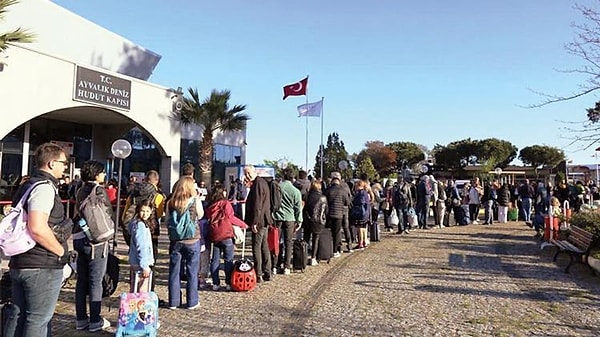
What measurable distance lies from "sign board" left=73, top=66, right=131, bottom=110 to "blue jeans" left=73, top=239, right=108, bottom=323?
11.9m

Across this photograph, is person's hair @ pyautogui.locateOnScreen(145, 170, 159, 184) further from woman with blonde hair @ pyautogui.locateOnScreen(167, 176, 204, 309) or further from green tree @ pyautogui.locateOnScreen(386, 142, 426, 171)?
green tree @ pyautogui.locateOnScreen(386, 142, 426, 171)

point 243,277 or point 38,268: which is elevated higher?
point 38,268

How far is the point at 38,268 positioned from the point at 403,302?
4.47m

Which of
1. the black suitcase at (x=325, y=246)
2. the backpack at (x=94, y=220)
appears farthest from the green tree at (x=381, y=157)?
the backpack at (x=94, y=220)

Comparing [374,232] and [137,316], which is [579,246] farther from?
[137,316]

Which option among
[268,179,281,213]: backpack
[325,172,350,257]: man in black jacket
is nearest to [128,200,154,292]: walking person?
[268,179,281,213]: backpack

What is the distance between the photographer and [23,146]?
1739 centimetres

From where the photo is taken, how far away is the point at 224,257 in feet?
22.5

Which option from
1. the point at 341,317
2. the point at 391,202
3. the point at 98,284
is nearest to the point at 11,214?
the point at 98,284

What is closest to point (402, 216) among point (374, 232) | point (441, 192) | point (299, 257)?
point (374, 232)

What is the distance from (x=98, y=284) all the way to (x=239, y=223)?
245 centimetres

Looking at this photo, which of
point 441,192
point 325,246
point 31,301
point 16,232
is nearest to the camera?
point 16,232

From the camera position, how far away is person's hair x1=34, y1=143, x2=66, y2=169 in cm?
346

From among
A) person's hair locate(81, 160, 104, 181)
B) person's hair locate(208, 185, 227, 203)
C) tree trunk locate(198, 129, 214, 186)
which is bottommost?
person's hair locate(208, 185, 227, 203)
